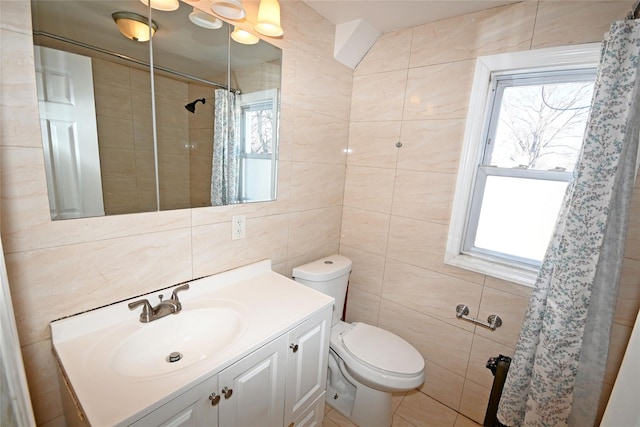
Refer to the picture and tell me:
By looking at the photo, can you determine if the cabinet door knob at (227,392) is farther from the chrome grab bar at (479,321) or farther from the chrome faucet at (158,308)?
the chrome grab bar at (479,321)

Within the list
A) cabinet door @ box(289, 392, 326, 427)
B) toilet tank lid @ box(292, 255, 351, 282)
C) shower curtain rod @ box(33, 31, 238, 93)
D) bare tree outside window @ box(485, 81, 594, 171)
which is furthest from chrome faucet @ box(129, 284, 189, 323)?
bare tree outside window @ box(485, 81, 594, 171)

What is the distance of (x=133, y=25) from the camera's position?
1000mm

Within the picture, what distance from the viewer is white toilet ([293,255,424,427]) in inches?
56.1

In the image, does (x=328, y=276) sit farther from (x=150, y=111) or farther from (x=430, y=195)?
(x=150, y=111)

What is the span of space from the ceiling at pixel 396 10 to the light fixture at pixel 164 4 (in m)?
0.68

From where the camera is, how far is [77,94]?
90 cm

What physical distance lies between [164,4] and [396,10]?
1093 millimetres

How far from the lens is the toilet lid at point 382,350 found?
1448 mm

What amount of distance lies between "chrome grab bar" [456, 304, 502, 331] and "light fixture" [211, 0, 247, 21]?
181 centimetres

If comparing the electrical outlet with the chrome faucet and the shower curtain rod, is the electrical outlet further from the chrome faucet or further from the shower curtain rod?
the shower curtain rod

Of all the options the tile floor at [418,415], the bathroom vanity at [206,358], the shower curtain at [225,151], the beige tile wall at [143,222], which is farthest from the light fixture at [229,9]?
the tile floor at [418,415]

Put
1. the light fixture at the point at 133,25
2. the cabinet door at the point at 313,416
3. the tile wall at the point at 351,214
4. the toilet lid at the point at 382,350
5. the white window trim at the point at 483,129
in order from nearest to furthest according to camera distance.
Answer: the tile wall at the point at 351,214 → the light fixture at the point at 133,25 → the white window trim at the point at 483,129 → the cabinet door at the point at 313,416 → the toilet lid at the point at 382,350

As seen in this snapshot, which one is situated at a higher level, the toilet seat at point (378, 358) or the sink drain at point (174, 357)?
the sink drain at point (174, 357)

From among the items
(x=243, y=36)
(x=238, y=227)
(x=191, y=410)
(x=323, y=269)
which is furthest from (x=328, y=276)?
(x=243, y=36)
